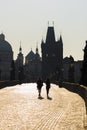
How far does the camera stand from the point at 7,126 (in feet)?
57.6

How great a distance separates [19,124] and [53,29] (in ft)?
580

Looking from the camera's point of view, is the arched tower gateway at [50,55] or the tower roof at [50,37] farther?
the tower roof at [50,37]

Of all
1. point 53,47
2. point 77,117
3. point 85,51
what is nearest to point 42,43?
point 53,47

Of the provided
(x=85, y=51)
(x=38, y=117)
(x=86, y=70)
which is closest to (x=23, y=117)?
(x=38, y=117)

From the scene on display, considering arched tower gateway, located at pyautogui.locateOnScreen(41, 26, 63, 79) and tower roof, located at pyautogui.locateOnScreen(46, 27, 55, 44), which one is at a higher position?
tower roof, located at pyautogui.locateOnScreen(46, 27, 55, 44)

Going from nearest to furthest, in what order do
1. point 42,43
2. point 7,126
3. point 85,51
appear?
1. point 7,126
2. point 85,51
3. point 42,43

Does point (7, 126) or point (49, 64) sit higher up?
point (7, 126)

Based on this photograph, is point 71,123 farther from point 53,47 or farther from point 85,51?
point 53,47

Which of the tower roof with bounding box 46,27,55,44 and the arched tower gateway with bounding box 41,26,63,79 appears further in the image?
the tower roof with bounding box 46,27,55,44

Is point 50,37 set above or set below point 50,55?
above

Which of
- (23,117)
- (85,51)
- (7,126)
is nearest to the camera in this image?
(7,126)

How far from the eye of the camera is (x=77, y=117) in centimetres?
2162

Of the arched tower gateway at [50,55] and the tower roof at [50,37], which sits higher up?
the tower roof at [50,37]

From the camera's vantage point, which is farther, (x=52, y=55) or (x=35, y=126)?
(x=52, y=55)
